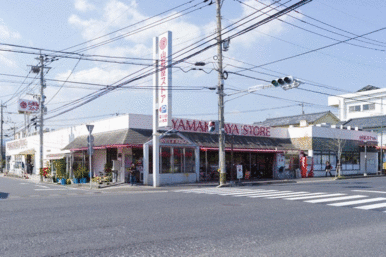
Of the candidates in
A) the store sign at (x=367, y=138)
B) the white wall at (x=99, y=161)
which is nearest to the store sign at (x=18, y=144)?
the white wall at (x=99, y=161)

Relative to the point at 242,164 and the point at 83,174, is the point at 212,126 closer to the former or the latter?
the point at 242,164

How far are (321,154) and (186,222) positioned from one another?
30.9 m

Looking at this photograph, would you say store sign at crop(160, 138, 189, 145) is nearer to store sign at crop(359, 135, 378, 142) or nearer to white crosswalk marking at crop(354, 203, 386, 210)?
white crosswalk marking at crop(354, 203, 386, 210)

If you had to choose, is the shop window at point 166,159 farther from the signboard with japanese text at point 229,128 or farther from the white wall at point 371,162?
the white wall at point 371,162

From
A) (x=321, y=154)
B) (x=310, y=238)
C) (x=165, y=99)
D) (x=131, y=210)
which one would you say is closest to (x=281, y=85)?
(x=165, y=99)

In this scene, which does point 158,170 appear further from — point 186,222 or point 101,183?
point 186,222

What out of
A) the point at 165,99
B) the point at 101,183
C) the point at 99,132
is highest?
the point at 165,99

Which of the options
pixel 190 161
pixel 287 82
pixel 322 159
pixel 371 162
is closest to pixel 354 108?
pixel 371 162

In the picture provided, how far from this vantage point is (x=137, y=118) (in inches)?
1059

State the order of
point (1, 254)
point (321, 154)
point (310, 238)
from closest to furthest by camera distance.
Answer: point (1, 254) < point (310, 238) < point (321, 154)

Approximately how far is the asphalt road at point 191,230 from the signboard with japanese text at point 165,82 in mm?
10825

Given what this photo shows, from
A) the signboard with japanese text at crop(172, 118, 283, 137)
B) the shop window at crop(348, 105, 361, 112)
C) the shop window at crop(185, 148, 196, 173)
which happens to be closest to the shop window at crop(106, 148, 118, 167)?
the signboard with japanese text at crop(172, 118, 283, 137)

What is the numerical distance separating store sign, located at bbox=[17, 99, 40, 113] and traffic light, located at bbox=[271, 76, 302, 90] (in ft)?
116

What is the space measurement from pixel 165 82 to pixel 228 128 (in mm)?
9958
